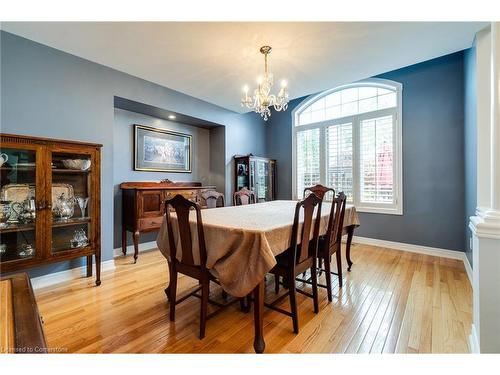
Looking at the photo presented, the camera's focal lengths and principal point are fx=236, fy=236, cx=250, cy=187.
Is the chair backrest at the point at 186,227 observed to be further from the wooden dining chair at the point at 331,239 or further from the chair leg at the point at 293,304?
the wooden dining chair at the point at 331,239

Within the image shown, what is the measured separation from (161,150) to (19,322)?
11.8ft

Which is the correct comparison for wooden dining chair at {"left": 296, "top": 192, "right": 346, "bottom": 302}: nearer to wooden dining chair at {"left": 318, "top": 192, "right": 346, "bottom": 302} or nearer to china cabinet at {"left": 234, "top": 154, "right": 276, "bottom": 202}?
wooden dining chair at {"left": 318, "top": 192, "right": 346, "bottom": 302}

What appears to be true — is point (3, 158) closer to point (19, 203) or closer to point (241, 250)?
point (19, 203)

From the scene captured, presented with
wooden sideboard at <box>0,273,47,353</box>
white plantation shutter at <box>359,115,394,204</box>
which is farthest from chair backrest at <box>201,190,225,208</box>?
Result: white plantation shutter at <box>359,115,394,204</box>

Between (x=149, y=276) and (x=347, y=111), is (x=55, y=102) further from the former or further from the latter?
Result: (x=347, y=111)

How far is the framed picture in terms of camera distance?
3.77 meters

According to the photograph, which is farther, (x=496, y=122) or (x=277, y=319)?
(x=277, y=319)

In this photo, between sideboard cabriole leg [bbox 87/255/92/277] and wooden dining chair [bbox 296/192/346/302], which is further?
sideboard cabriole leg [bbox 87/255/92/277]

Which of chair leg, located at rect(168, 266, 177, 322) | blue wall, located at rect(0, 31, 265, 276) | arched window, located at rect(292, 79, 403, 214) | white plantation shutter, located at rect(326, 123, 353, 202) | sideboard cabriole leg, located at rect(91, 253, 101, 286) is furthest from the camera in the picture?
white plantation shutter, located at rect(326, 123, 353, 202)

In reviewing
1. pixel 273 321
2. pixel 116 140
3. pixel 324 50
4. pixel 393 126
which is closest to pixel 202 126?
pixel 116 140

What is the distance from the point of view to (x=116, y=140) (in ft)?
11.5

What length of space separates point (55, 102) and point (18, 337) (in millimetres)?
2762

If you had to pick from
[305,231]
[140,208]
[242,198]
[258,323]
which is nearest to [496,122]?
[305,231]

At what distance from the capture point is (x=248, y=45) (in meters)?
2.47
